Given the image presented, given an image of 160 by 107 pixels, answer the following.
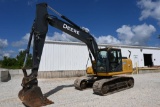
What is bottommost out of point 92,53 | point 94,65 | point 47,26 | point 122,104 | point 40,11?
point 122,104

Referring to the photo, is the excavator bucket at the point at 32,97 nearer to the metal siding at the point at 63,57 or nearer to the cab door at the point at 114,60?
the cab door at the point at 114,60

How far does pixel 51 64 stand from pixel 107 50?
933 cm

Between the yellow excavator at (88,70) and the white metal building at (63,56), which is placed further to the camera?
the white metal building at (63,56)

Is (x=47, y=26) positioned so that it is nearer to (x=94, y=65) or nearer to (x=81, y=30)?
(x=81, y=30)

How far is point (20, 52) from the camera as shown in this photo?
50125mm

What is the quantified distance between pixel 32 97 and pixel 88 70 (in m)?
5.12

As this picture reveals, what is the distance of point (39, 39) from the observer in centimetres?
866

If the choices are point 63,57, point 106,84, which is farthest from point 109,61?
point 63,57

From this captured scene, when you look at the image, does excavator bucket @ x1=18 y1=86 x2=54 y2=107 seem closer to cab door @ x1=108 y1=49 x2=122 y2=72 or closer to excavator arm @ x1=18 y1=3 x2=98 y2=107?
excavator arm @ x1=18 y1=3 x2=98 y2=107

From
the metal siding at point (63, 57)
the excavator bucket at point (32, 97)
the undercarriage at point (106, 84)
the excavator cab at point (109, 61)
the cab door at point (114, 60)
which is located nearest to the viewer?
the excavator bucket at point (32, 97)

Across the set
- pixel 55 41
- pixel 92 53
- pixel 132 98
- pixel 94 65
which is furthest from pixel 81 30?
Answer: pixel 55 41

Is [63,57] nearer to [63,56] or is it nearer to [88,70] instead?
[63,56]

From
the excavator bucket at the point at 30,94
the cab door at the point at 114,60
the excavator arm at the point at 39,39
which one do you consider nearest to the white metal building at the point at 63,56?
the excavator arm at the point at 39,39

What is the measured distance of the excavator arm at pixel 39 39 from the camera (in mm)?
7752
